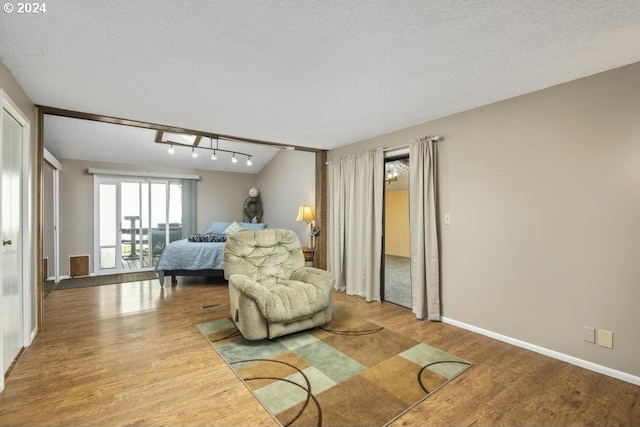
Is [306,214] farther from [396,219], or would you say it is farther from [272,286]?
[272,286]

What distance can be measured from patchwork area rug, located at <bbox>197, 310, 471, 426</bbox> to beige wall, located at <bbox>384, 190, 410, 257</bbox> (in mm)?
1852

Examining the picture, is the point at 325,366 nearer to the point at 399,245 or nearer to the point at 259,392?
the point at 259,392

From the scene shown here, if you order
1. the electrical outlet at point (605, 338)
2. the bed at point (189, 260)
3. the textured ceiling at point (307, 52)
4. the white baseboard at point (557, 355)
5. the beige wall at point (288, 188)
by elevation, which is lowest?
the white baseboard at point (557, 355)

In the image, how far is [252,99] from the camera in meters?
2.85

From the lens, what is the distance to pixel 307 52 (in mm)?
2021

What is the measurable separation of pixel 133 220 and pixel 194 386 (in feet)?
17.1

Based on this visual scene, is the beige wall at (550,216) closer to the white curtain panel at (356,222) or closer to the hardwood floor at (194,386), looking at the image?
the hardwood floor at (194,386)

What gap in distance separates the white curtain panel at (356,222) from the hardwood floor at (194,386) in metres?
1.10

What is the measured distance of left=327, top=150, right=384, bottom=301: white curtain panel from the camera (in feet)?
13.6

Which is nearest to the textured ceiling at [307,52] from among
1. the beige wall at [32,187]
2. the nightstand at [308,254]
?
the beige wall at [32,187]

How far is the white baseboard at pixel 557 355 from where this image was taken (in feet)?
7.19

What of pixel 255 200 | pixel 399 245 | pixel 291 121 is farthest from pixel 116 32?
pixel 255 200

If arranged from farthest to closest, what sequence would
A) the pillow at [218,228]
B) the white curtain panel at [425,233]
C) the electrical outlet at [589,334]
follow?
the pillow at [218,228] → the white curtain panel at [425,233] → the electrical outlet at [589,334]

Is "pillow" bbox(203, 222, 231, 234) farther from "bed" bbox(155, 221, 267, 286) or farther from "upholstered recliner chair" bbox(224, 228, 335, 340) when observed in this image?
"upholstered recliner chair" bbox(224, 228, 335, 340)
